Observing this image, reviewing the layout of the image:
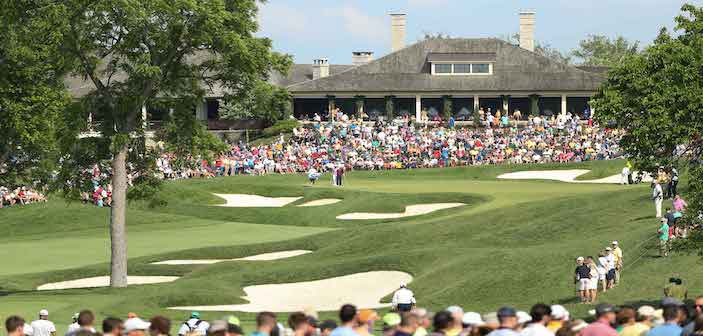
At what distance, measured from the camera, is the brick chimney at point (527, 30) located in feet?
345

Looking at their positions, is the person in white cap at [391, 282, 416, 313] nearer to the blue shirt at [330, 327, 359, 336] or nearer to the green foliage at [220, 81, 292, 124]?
the green foliage at [220, 81, 292, 124]

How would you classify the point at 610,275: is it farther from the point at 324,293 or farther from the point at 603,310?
the point at 603,310

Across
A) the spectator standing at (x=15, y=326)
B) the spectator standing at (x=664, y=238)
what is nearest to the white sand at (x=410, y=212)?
Result: the spectator standing at (x=664, y=238)

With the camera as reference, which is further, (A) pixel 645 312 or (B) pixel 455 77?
(B) pixel 455 77

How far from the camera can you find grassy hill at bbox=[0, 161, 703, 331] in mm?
36125

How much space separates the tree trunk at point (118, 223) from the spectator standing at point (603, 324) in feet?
87.9

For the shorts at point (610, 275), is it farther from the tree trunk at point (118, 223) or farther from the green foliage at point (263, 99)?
the tree trunk at point (118, 223)

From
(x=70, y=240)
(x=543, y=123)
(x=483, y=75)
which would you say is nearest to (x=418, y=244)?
(x=70, y=240)

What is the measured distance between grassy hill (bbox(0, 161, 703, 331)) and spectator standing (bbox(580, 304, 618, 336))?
47.8 ft

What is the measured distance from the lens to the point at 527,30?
348ft

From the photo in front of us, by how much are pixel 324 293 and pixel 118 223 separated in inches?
292

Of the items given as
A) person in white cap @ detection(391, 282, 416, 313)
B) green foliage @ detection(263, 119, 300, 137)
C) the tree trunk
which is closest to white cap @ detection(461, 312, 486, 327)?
person in white cap @ detection(391, 282, 416, 313)

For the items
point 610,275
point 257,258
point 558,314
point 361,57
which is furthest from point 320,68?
point 558,314

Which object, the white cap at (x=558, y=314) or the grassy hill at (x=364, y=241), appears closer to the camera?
the white cap at (x=558, y=314)
